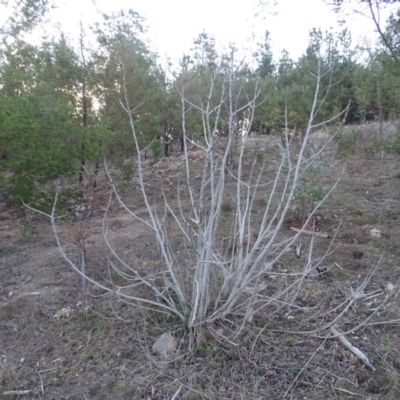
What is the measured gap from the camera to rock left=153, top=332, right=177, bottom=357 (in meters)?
2.15

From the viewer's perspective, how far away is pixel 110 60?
7.61 metres

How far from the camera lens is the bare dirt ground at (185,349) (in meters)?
1.93

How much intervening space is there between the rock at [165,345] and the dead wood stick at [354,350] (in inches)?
37.0

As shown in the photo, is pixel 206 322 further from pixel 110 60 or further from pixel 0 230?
pixel 110 60

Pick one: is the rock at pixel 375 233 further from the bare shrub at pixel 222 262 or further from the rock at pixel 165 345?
the rock at pixel 165 345

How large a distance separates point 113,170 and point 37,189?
3.06m

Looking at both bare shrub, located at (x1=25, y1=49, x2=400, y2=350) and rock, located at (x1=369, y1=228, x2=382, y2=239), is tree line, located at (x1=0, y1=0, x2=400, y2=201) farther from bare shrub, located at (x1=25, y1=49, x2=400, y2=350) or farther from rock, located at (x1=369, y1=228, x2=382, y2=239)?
rock, located at (x1=369, y1=228, x2=382, y2=239)

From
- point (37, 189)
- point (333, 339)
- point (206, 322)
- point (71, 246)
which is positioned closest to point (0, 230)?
point (37, 189)

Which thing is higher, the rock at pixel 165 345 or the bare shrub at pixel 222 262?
the bare shrub at pixel 222 262

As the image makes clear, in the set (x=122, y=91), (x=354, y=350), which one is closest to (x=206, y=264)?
(x=354, y=350)

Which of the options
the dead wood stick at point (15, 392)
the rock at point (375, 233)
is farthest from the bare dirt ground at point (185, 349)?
the rock at point (375, 233)

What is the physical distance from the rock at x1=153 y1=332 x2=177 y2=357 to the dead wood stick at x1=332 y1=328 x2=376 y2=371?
94cm

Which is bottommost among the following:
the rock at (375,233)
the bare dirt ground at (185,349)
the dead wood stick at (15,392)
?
the dead wood stick at (15,392)

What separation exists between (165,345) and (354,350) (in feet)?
3.55
